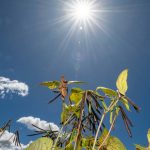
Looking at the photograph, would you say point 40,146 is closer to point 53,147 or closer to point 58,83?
point 53,147

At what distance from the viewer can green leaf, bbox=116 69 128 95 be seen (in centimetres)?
101

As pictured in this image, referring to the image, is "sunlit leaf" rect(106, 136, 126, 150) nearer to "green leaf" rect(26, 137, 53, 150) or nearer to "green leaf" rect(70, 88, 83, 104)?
"green leaf" rect(70, 88, 83, 104)

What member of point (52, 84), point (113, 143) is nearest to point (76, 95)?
point (52, 84)

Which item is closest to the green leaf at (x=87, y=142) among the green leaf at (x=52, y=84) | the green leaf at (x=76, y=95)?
the green leaf at (x=76, y=95)

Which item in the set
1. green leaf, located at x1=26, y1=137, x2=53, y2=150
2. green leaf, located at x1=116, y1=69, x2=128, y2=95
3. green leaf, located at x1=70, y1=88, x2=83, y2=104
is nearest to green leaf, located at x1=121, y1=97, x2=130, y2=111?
green leaf, located at x1=116, y1=69, x2=128, y2=95

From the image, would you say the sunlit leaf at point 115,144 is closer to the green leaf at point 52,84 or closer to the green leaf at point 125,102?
the green leaf at point 125,102

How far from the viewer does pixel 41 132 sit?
1238 mm

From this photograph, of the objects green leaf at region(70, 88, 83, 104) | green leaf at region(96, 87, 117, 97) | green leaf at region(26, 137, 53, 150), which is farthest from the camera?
green leaf at region(70, 88, 83, 104)

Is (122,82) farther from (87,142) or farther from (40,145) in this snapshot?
(40,145)

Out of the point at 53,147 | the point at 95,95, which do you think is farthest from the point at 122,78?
the point at 53,147

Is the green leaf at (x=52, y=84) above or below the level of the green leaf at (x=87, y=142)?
above

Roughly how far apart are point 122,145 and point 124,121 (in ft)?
0.60

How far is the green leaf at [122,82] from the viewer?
1.01 metres

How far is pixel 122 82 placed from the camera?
3.37ft
